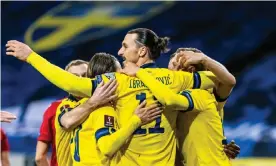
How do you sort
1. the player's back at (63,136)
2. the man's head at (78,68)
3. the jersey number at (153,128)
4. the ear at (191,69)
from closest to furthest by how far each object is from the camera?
the jersey number at (153,128), the ear at (191,69), the player's back at (63,136), the man's head at (78,68)

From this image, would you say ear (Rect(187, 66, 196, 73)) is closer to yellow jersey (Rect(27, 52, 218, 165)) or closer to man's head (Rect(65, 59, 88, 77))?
yellow jersey (Rect(27, 52, 218, 165))

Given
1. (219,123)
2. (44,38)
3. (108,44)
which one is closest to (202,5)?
(108,44)

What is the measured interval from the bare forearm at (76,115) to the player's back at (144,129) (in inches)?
6.2

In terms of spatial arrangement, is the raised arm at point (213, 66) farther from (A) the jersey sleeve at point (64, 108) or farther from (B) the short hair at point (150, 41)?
(A) the jersey sleeve at point (64, 108)

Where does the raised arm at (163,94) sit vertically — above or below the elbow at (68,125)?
above

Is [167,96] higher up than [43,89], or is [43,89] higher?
[43,89]

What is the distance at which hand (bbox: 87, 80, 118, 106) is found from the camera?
3.36 m

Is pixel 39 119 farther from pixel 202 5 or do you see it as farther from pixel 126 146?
pixel 126 146

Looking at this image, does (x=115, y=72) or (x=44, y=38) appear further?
(x=44, y=38)

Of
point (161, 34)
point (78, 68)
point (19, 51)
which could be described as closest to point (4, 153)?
point (78, 68)

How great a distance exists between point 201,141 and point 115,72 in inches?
24.3

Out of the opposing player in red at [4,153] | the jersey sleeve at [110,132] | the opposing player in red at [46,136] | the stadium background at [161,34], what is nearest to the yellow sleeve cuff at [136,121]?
the jersey sleeve at [110,132]

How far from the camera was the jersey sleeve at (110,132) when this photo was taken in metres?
3.32

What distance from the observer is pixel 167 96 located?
131 inches
